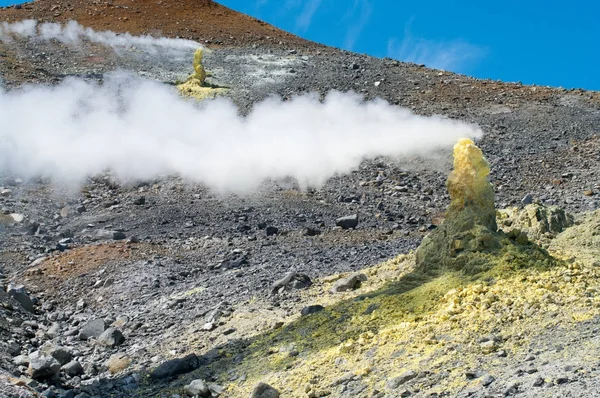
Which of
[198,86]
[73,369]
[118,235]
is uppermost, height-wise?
[198,86]

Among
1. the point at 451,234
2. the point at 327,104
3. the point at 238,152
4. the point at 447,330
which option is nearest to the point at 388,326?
the point at 447,330

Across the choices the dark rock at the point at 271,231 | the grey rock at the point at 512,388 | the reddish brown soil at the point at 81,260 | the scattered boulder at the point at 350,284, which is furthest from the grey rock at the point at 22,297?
the grey rock at the point at 512,388

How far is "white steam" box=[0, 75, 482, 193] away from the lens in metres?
18.5

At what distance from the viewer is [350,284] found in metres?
9.52

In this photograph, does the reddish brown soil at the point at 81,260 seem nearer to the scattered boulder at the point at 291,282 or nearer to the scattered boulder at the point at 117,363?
the scattered boulder at the point at 291,282

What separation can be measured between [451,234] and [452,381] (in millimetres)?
2636

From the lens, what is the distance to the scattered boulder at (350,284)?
9500mm

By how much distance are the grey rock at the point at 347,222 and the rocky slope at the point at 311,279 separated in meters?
0.13

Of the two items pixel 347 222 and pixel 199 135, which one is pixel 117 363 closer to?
pixel 347 222

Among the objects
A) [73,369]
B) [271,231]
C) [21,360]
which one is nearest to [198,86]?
[271,231]

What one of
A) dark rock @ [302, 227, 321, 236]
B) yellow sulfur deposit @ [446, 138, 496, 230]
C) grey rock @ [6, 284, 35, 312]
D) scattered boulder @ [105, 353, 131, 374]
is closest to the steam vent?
yellow sulfur deposit @ [446, 138, 496, 230]

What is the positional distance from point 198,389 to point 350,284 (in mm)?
2584

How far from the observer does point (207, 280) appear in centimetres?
1145

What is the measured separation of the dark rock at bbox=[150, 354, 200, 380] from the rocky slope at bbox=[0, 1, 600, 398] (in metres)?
0.01
